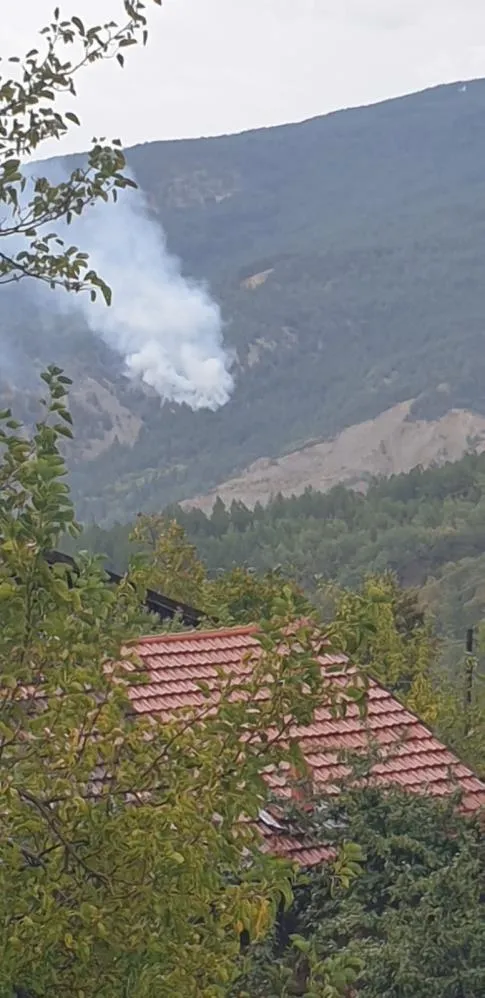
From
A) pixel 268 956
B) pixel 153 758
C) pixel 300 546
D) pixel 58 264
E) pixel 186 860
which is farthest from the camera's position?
pixel 300 546

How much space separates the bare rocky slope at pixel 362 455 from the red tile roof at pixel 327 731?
422 ft

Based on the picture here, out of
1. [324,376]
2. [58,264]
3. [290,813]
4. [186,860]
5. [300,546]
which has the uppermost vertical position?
[58,264]

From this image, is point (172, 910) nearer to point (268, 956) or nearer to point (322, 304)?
point (268, 956)

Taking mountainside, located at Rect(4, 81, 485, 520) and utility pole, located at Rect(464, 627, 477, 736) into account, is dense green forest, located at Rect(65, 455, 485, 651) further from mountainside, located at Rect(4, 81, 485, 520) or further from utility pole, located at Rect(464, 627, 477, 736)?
mountainside, located at Rect(4, 81, 485, 520)

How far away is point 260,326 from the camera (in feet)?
606

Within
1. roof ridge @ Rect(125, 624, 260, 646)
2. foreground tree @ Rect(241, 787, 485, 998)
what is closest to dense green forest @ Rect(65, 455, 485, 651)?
roof ridge @ Rect(125, 624, 260, 646)

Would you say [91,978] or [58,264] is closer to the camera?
[91,978]

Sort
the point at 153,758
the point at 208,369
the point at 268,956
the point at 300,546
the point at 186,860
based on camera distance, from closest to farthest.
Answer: the point at 186,860 < the point at 153,758 < the point at 268,956 < the point at 300,546 < the point at 208,369

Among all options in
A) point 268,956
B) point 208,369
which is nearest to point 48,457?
point 268,956

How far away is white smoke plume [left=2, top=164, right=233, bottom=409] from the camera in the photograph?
153 metres

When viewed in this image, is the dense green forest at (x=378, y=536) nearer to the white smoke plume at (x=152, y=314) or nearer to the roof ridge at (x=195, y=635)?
the roof ridge at (x=195, y=635)

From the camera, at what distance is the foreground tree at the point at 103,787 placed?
12.0 ft

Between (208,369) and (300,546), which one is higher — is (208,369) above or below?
below

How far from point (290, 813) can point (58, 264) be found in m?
6.00
